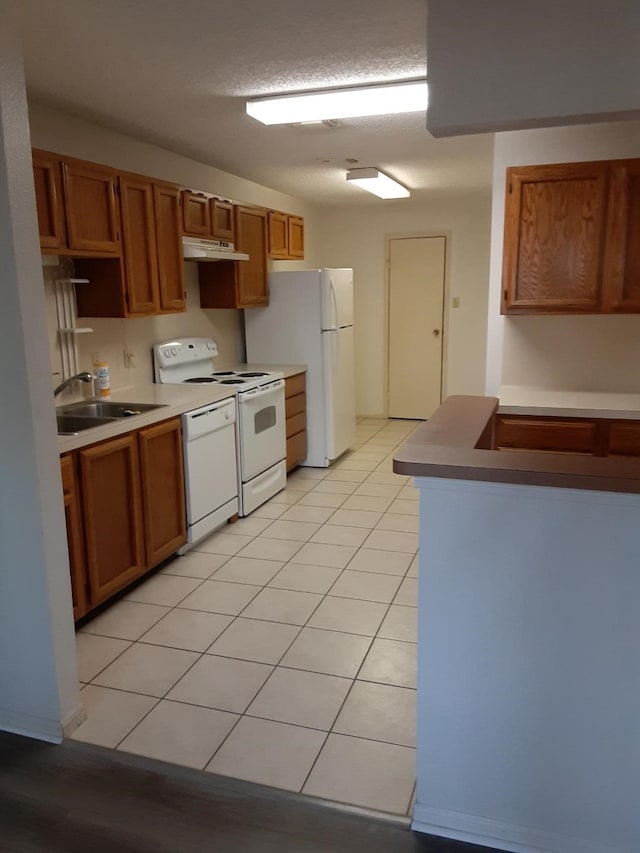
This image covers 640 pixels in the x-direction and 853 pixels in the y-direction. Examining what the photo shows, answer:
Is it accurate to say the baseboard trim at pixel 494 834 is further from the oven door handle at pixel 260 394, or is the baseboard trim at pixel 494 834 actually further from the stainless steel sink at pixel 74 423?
the oven door handle at pixel 260 394

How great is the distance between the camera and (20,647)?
2.26m

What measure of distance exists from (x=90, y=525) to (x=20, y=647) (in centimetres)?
74

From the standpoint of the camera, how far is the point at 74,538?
2.84m

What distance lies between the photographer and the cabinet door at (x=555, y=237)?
3.46 m

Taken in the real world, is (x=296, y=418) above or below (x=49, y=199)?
below

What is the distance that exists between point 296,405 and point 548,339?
6.94ft

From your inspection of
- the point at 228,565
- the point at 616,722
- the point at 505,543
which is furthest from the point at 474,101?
the point at 228,565

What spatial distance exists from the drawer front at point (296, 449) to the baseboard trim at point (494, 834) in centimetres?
354

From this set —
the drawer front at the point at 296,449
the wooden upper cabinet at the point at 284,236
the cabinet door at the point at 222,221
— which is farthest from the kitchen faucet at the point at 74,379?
the wooden upper cabinet at the point at 284,236

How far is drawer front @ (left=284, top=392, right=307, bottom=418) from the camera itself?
A: 5184mm

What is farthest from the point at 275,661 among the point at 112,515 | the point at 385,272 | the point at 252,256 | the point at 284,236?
the point at 385,272

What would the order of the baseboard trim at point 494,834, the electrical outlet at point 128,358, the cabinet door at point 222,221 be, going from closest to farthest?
the baseboard trim at point 494,834
the electrical outlet at point 128,358
the cabinet door at point 222,221

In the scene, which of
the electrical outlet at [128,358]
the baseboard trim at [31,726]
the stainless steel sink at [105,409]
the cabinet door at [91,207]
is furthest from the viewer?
the electrical outlet at [128,358]

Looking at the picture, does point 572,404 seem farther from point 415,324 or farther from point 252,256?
point 415,324
